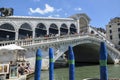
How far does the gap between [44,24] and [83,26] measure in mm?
12027

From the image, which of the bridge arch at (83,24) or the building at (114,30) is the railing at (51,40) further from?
the building at (114,30)

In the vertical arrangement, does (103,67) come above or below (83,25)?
below

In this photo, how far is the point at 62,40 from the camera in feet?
75.6

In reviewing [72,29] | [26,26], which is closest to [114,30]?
[72,29]

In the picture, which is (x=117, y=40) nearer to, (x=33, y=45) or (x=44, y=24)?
(x=44, y=24)

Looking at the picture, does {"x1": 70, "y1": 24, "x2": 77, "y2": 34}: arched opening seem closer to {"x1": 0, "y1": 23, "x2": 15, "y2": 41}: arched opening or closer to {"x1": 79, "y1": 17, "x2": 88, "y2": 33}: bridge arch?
{"x1": 79, "y1": 17, "x2": 88, "y2": 33}: bridge arch

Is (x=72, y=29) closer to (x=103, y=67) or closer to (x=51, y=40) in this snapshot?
(x=51, y=40)

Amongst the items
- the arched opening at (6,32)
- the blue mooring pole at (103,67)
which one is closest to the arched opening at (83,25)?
the arched opening at (6,32)

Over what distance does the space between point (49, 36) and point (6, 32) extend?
18.3 ft

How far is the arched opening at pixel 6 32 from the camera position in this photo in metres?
25.9

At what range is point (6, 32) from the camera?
26375mm

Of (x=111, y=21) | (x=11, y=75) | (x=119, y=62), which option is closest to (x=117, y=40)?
(x=111, y=21)

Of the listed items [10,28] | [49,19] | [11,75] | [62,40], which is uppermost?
[49,19]

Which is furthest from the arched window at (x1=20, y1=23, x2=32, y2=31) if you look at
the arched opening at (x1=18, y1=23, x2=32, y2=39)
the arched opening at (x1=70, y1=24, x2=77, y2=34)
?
the arched opening at (x1=70, y1=24, x2=77, y2=34)
